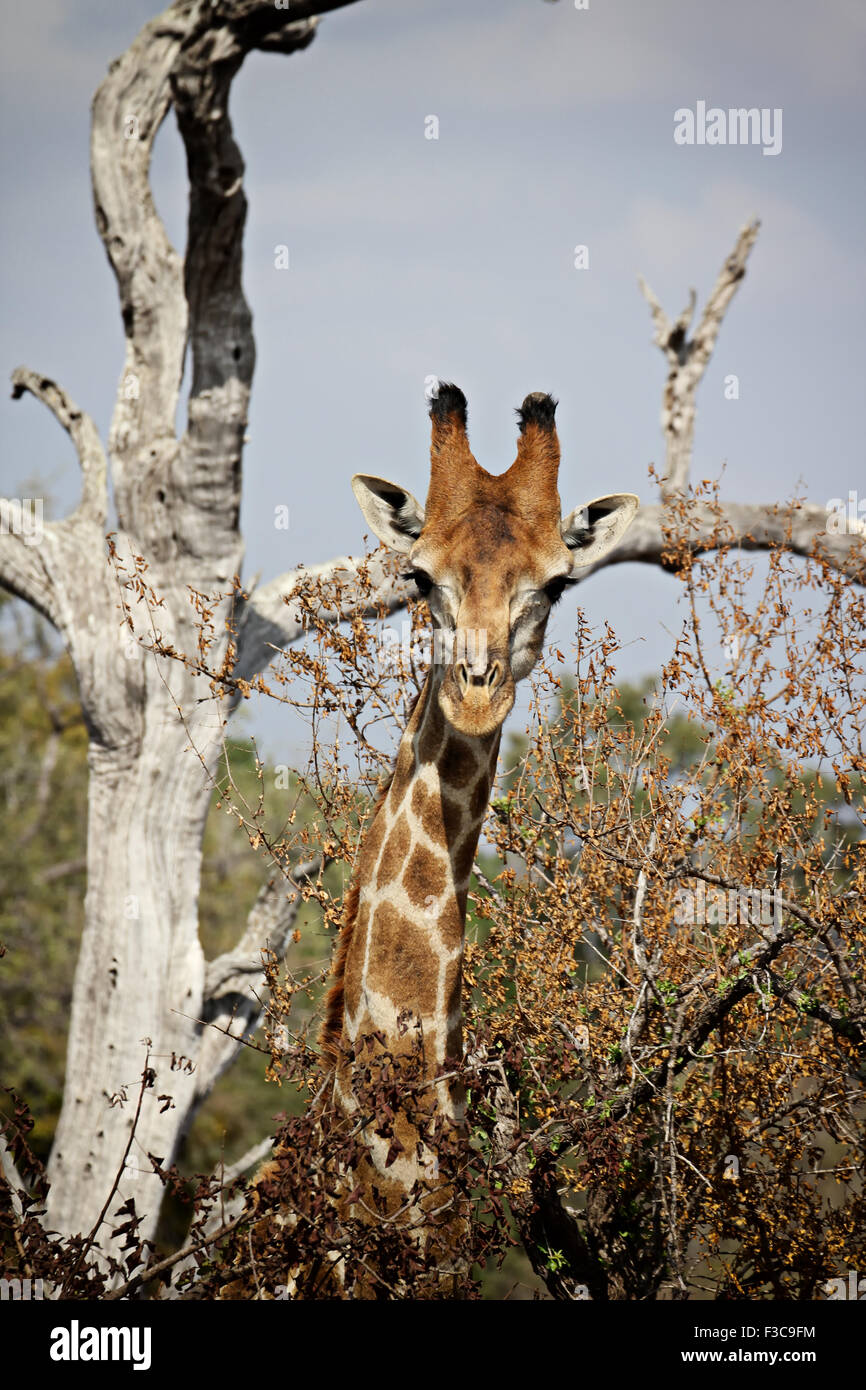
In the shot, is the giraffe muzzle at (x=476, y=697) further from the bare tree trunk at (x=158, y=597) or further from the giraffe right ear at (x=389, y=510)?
the bare tree trunk at (x=158, y=597)

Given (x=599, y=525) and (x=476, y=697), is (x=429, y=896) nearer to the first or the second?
(x=476, y=697)

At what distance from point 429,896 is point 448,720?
0.66 meters

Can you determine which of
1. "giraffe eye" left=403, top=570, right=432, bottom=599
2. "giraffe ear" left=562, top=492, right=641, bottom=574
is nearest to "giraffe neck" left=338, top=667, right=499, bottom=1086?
"giraffe eye" left=403, top=570, right=432, bottom=599

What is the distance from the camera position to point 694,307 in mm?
9930

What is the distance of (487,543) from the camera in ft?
11.8

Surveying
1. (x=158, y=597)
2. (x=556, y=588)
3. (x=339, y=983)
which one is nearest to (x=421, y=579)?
(x=556, y=588)

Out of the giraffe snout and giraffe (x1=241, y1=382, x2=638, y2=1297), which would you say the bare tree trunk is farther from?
the giraffe snout

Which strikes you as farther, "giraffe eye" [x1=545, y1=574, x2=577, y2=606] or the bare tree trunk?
the bare tree trunk

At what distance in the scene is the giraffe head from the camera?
3.36 m

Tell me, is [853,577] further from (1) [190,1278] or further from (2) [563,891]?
(1) [190,1278]

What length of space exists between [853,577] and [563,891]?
81.2 inches

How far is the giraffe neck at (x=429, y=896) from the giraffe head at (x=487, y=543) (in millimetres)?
301

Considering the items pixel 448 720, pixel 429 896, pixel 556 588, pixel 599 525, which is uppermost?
pixel 599 525

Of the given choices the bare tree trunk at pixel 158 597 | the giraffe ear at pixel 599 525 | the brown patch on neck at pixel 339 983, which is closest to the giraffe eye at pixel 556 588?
the giraffe ear at pixel 599 525
